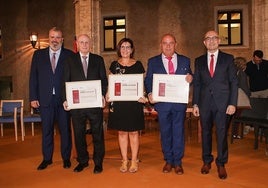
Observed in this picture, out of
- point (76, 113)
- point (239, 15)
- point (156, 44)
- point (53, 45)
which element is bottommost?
point (76, 113)

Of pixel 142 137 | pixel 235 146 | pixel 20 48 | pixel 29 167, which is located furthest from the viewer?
pixel 20 48

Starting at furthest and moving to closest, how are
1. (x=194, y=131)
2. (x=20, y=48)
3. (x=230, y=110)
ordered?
(x=20, y=48)
(x=194, y=131)
(x=230, y=110)

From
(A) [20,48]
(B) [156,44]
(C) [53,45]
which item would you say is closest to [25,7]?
(A) [20,48]

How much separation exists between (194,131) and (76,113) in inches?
210

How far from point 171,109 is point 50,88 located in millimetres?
1801

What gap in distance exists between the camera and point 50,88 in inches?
197

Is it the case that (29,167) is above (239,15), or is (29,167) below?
below

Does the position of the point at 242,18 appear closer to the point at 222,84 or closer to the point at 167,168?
the point at 222,84

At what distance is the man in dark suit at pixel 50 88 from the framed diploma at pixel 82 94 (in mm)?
Answer: 464

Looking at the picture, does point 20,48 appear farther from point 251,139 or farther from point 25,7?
point 251,139

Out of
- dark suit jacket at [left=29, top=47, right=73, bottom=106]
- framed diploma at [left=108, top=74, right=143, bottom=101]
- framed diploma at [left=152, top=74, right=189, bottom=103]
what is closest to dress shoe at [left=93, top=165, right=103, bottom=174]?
framed diploma at [left=108, top=74, right=143, bottom=101]

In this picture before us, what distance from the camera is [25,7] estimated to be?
591 inches

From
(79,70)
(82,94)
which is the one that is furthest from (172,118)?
(79,70)

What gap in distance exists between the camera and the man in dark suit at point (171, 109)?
4633 mm
